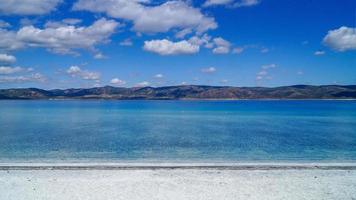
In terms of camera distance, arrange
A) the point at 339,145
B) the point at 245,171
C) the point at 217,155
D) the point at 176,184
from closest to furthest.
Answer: the point at 176,184
the point at 245,171
the point at 217,155
the point at 339,145

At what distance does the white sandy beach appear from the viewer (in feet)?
40.6

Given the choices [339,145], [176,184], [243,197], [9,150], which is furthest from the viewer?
[339,145]

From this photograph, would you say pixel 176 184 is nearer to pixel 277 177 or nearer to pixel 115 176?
pixel 115 176

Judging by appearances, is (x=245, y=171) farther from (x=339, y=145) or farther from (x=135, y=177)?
(x=339, y=145)

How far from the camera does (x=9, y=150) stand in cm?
2964

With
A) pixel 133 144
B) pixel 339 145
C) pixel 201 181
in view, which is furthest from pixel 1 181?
pixel 339 145

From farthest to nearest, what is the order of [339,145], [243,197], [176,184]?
1. [339,145]
2. [176,184]
3. [243,197]

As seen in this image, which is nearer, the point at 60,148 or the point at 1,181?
the point at 1,181

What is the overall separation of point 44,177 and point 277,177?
385 inches

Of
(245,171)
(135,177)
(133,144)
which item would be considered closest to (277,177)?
(245,171)

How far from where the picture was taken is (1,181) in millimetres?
14570

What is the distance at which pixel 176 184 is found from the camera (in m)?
13.9

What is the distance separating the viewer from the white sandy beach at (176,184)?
40.6 ft

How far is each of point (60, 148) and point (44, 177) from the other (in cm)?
1593
